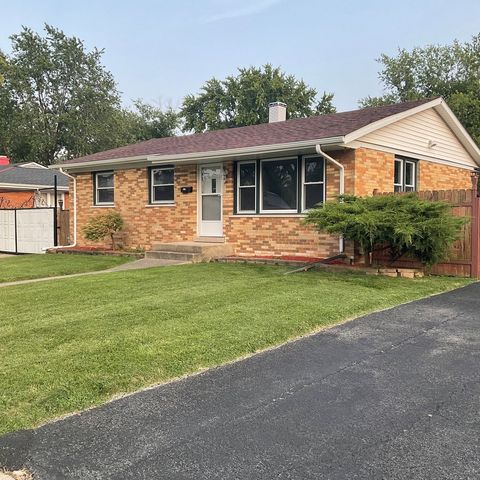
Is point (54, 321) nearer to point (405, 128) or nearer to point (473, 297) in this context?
point (473, 297)

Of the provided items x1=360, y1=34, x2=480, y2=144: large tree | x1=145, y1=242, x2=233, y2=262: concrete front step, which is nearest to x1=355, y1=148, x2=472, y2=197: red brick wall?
x1=145, y1=242, x2=233, y2=262: concrete front step

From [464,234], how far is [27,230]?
50.0ft

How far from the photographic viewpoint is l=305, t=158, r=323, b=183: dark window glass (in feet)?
41.3

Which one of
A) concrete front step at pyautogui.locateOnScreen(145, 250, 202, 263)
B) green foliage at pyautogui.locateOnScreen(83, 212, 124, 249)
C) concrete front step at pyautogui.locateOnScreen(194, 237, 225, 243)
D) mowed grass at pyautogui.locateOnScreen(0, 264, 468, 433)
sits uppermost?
green foliage at pyautogui.locateOnScreen(83, 212, 124, 249)

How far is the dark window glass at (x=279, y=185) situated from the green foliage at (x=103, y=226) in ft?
17.3

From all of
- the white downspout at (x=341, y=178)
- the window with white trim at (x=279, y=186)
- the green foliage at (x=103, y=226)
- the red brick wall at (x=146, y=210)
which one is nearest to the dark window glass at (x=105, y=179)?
the red brick wall at (x=146, y=210)

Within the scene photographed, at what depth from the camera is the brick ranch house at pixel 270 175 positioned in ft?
40.3

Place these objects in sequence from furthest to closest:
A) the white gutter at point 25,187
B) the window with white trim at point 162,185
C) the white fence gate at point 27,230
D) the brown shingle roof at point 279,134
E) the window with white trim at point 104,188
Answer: the white gutter at point 25,187
the white fence gate at point 27,230
the window with white trim at point 104,188
the window with white trim at point 162,185
the brown shingle roof at point 279,134

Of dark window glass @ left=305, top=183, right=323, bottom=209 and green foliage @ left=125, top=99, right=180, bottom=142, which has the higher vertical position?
green foliage @ left=125, top=99, right=180, bottom=142

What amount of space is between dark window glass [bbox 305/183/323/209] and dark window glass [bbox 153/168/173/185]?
4.76m

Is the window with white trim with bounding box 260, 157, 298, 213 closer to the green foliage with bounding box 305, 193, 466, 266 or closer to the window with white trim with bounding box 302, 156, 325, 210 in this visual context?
the window with white trim with bounding box 302, 156, 325, 210

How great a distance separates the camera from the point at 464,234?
10.7 m

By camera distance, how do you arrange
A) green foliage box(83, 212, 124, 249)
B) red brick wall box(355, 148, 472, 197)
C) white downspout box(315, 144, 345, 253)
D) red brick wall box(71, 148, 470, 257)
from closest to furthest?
white downspout box(315, 144, 345, 253)
red brick wall box(355, 148, 472, 197)
red brick wall box(71, 148, 470, 257)
green foliage box(83, 212, 124, 249)

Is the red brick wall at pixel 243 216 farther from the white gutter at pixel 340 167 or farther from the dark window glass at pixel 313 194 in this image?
the dark window glass at pixel 313 194
